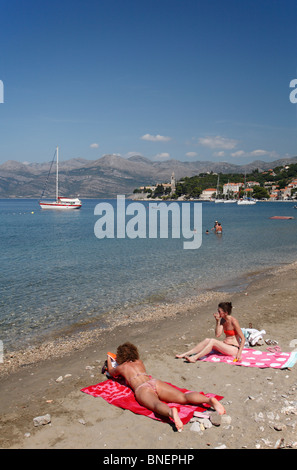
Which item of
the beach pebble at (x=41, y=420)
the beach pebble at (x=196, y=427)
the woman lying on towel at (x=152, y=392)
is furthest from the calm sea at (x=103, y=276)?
the beach pebble at (x=196, y=427)

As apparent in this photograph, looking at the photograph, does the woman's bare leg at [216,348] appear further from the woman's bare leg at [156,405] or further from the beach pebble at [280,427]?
the beach pebble at [280,427]

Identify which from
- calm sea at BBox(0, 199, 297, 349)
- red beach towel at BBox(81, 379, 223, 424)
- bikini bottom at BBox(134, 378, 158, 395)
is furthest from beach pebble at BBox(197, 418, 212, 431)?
calm sea at BBox(0, 199, 297, 349)

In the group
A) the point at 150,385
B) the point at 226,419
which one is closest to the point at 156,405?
the point at 150,385

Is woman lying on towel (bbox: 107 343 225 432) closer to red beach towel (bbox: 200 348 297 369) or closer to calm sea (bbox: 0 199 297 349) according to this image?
red beach towel (bbox: 200 348 297 369)

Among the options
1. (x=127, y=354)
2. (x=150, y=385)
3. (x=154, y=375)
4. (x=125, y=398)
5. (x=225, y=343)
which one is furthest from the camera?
(x=225, y=343)

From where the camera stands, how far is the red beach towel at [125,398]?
6172mm

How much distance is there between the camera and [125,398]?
688 cm

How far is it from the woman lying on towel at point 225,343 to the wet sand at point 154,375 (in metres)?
0.26

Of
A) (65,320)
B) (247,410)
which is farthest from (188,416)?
(65,320)

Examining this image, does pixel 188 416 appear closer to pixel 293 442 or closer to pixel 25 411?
pixel 293 442

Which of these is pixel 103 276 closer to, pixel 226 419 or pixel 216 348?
pixel 216 348

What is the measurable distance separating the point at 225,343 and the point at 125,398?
9.72 feet

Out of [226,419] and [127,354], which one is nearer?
[226,419]

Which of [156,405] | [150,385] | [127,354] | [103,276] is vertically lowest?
[103,276]
